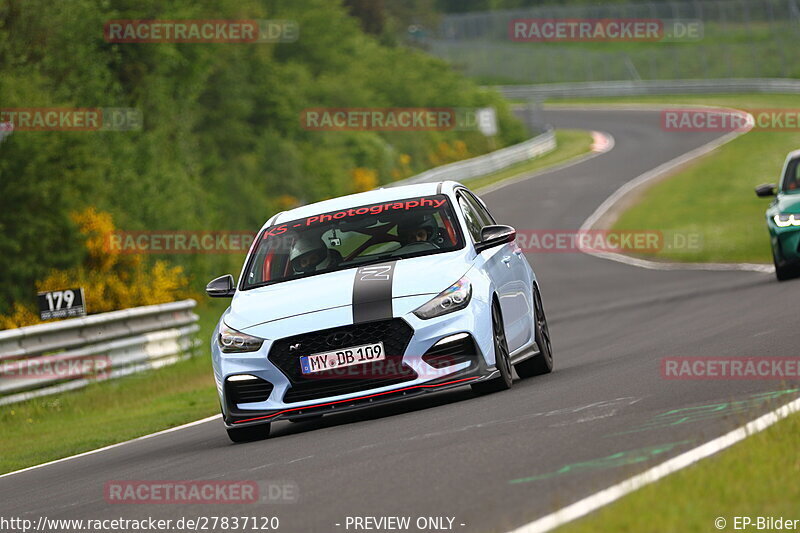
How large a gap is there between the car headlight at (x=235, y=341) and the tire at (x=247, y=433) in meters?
0.61

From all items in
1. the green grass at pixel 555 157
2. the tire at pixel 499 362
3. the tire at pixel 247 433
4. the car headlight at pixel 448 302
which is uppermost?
the car headlight at pixel 448 302

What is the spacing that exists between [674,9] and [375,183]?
3933 centimetres

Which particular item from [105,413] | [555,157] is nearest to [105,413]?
[105,413]

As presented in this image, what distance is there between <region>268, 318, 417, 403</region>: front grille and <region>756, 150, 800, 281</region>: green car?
10012 millimetres

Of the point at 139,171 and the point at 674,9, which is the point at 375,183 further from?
the point at 674,9

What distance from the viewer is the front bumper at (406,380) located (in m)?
9.91

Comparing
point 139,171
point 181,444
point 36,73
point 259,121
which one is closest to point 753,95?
point 259,121

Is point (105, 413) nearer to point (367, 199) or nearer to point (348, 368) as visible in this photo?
point (367, 199)

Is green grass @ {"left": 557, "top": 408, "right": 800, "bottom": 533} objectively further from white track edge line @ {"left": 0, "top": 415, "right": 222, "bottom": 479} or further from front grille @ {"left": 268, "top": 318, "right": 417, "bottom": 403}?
white track edge line @ {"left": 0, "top": 415, "right": 222, "bottom": 479}

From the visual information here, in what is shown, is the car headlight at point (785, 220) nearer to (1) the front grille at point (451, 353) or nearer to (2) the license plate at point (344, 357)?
(1) the front grille at point (451, 353)

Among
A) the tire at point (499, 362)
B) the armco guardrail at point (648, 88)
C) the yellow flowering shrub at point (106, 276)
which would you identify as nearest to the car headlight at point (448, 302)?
the tire at point (499, 362)

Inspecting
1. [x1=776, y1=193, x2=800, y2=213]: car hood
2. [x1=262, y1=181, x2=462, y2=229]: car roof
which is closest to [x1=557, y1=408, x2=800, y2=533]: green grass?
[x1=262, y1=181, x2=462, y2=229]: car roof

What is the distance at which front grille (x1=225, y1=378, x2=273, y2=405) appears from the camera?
33.1 feet

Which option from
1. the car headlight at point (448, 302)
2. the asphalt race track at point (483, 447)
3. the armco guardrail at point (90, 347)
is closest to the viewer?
the asphalt race track at point (483, 447)
